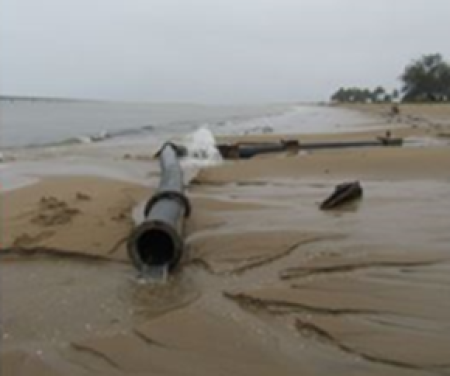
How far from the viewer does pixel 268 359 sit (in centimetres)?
406

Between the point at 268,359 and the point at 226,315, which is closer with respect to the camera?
the point at 268,359

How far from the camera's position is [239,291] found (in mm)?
5367

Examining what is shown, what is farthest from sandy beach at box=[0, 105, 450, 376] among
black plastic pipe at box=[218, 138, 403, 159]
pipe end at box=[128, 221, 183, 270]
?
black plastic pipe at box=[218, 138, 403, 159]

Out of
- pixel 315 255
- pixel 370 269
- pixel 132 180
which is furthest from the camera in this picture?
pixel 132 180

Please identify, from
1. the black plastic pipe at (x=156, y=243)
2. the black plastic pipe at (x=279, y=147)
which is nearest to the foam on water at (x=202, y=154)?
the black plastic pipe at (x=279, y=147)

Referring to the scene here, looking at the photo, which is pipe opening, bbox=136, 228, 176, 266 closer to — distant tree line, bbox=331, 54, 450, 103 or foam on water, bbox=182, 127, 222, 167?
foam on water, bbox=182, 127, 222, 167

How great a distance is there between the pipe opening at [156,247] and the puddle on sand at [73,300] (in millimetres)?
203

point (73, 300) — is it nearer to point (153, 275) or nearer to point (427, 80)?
point (153, 275)

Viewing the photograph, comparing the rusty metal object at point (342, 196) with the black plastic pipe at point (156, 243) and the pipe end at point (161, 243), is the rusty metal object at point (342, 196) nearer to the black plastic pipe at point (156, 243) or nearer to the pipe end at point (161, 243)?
the black plastic pipe at point (156, 243)

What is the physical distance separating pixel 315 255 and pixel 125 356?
255 cm

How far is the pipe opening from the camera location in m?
6.19

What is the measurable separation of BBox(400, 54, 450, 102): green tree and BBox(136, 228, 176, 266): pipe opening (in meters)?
90.8

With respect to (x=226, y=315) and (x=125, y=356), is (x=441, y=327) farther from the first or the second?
(x=125, y=356)

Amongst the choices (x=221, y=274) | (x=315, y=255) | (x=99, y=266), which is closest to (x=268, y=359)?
(x=221, y=274)
